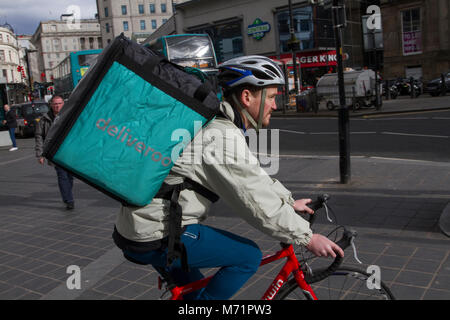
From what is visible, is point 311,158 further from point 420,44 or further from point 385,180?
point 420,44

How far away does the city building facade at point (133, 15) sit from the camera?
293 ft

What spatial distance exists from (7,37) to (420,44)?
261 feet

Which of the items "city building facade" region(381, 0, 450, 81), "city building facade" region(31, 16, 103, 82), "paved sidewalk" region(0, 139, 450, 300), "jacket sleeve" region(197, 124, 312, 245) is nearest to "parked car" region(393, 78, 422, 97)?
"city building facade" region(381, 0, 450, 81)

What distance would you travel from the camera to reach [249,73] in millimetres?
2104

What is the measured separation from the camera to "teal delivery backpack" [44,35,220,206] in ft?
5.95

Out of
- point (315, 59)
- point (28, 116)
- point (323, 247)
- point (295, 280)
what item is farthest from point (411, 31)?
point (323, 247)

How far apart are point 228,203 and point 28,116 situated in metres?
24.4

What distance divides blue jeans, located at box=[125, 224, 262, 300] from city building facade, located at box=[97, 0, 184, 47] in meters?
91.6

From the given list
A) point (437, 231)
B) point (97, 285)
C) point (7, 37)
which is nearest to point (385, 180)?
point (437, 231)

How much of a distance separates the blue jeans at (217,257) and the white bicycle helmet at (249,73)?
0.70 m

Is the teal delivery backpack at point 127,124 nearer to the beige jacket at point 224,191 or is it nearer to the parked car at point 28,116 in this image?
the beige jacket at point 224,191

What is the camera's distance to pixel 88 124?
6.00ft

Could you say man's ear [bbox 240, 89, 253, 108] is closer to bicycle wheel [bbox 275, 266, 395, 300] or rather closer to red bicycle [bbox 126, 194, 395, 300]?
red bicycle [bbox 126, 194, 395, 300]

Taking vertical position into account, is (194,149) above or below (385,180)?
above
